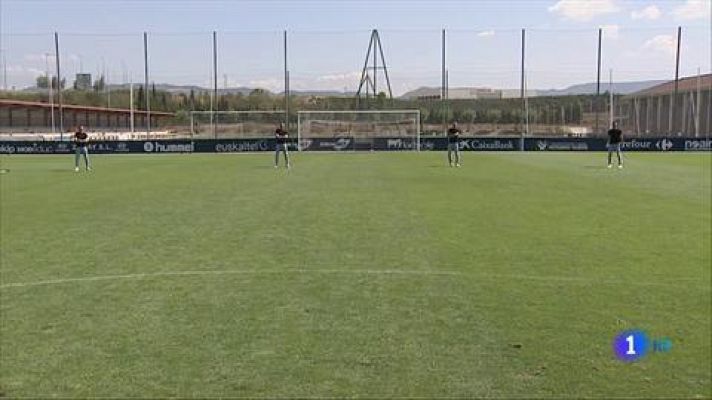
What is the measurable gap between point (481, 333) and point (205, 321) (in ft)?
7.74

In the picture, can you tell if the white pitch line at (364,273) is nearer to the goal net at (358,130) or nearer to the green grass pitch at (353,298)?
the green grass pitch at (353,298)

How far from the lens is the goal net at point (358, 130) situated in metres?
46.3

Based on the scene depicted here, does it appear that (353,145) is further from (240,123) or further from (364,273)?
(364,273)

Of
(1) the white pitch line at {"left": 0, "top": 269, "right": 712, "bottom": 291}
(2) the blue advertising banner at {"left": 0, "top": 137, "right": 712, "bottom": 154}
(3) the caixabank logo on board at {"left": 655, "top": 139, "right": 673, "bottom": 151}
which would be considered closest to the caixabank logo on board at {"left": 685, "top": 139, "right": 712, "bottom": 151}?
(2) the blue advertising banner at {"left": 0, "top": 137, "right": 712, "bottom": 154}

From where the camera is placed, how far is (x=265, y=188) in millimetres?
19828

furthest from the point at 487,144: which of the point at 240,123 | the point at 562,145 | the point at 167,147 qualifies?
the point at 167,147

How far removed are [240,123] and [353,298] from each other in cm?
4826

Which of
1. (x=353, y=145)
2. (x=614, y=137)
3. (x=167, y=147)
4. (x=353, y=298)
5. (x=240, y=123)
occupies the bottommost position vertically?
(x=353, y=298)

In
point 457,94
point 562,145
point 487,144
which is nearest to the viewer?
point 562,145

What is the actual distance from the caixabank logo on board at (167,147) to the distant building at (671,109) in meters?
34.1

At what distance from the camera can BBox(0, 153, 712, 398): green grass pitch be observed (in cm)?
532

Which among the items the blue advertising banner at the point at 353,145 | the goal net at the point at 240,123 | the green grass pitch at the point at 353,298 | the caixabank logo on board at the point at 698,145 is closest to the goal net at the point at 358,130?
the blue advertising banner at the point at 353,145

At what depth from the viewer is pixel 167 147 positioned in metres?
47.4

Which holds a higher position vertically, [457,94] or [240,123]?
[457,94]
